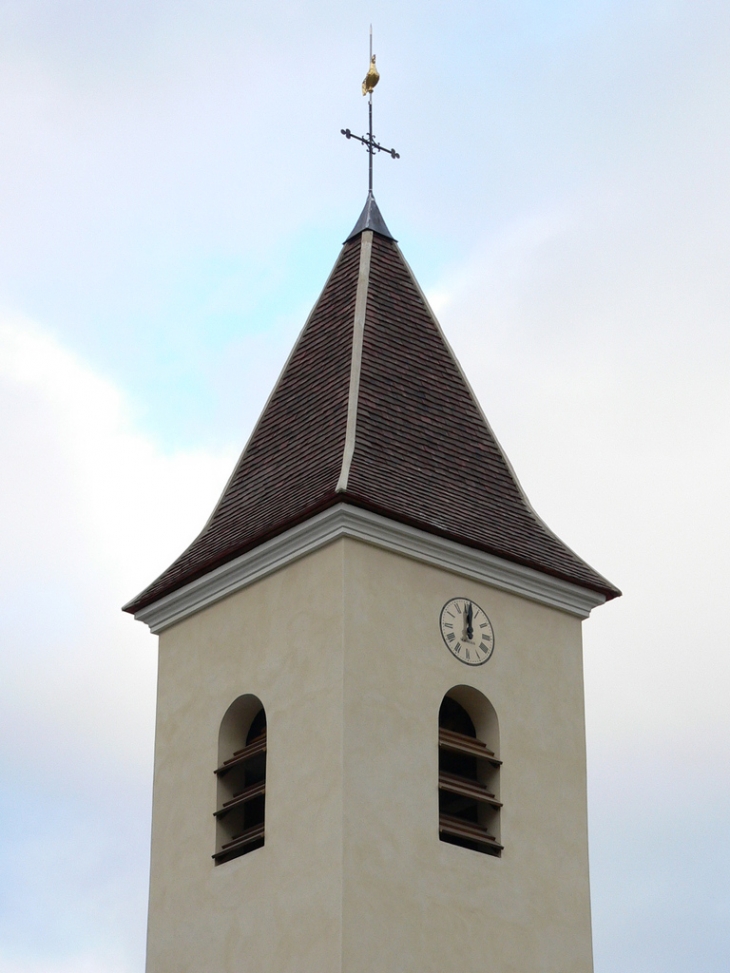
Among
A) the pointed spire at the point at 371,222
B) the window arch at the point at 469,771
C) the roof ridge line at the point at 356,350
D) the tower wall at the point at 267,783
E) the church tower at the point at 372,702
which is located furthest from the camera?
the pointed spire at the point at 371,222

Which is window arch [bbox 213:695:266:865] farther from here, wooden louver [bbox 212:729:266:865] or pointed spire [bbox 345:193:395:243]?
pointed spire [bbox 345:193:395:243]

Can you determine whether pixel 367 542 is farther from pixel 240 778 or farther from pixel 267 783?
pixel 240 778

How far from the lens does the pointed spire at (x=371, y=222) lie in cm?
3778

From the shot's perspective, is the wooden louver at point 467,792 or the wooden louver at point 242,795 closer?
the wooden louver at point 467,792

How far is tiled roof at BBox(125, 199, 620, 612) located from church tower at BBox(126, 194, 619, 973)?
0.04 meters

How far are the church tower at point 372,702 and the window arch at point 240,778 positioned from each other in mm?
37

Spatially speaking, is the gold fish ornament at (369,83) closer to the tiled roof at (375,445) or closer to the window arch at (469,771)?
the tiled roof at (375,445)

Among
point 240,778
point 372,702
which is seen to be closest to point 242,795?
point 240,778

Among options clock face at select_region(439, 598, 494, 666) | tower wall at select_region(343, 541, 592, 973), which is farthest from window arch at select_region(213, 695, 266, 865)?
clock face at select_region(439, 598, 494, 666)

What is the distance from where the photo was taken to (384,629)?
106 feet

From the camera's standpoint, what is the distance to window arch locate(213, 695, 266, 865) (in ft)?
107

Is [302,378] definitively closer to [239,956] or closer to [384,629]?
[384,629]

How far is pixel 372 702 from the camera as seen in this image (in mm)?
31641

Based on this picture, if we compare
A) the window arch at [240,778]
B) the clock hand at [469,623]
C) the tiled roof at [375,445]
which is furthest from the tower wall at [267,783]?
the clock hand at [469,623]
